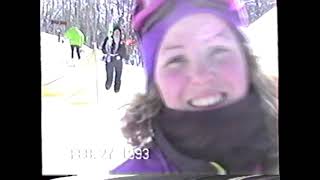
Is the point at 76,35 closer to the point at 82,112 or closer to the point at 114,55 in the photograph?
the point at 114,55

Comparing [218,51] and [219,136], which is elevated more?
[218,51]

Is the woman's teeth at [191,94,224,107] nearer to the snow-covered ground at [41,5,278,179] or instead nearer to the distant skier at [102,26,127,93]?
the snow-covered ground at [41,5,278,179]

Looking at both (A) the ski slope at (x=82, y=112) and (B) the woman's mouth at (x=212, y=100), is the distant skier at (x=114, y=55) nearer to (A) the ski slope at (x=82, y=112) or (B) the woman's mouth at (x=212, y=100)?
(A) the ski slope at (x=82, y=112)

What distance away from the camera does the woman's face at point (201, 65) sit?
8.94 ft

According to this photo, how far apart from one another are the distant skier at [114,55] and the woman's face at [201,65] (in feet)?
0.62

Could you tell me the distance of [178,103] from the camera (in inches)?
108

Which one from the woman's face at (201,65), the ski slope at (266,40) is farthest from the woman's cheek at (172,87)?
the ski slope at (266,40)

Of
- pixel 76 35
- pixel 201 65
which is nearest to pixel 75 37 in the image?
pixel 76 35

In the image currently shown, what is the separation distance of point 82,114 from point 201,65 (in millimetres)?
624

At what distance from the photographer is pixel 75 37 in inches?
109
